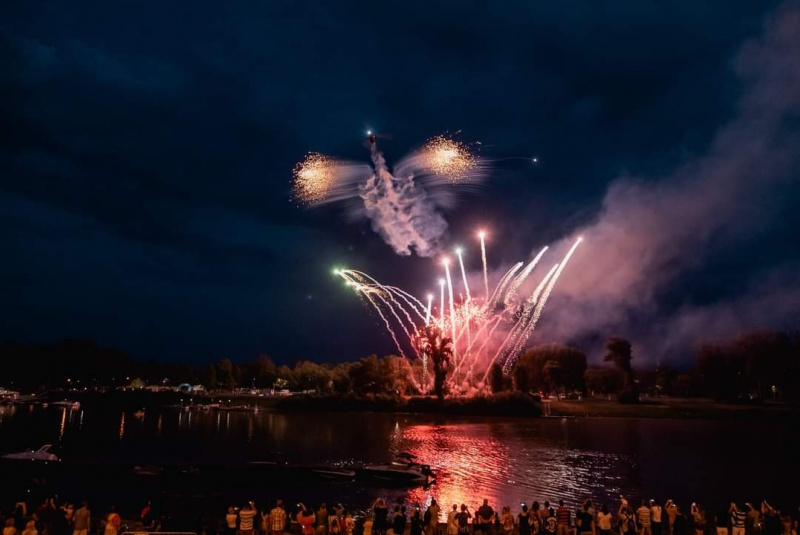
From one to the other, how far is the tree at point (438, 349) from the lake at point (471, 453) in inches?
833

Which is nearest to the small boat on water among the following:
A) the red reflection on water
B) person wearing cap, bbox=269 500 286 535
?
the red reflection on water

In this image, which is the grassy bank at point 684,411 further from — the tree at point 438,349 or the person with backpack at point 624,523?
the person with backpack at point 624,523

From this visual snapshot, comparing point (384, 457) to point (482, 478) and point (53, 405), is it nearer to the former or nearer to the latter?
point (482, 478)

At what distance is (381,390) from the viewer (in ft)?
604

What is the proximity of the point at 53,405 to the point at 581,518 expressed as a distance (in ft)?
671

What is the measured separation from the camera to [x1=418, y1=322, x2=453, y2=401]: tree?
140m

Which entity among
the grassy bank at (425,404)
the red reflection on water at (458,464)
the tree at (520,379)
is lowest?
the red reflection on water at (458,464)

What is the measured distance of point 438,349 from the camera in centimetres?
→ 14075

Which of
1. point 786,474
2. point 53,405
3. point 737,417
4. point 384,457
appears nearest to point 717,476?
point 786,474

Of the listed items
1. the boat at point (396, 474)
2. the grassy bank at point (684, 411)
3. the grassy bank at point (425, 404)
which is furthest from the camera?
the grassy bank at point (425, 404)

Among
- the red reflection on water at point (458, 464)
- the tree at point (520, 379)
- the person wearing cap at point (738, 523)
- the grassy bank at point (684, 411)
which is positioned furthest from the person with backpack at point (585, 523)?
the tree at point (520, 379)

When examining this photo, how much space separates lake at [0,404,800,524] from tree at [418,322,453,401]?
2116 centimetres

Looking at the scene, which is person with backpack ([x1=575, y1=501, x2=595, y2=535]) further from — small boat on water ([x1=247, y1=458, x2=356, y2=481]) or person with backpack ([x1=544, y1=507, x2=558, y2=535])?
small boat on water ([x1=247, y1=458, x2=356, y2=481])

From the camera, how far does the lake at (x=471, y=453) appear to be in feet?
143
